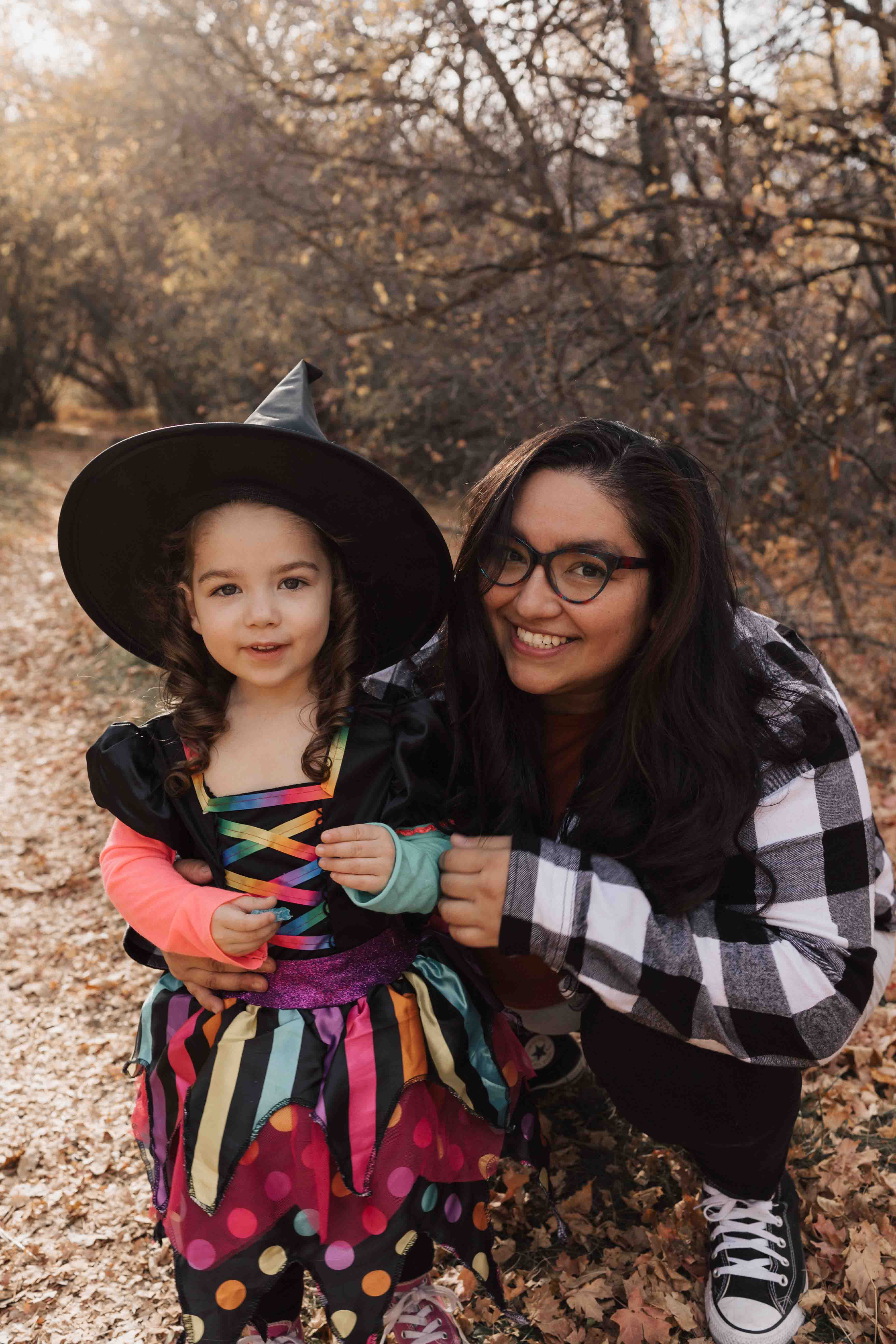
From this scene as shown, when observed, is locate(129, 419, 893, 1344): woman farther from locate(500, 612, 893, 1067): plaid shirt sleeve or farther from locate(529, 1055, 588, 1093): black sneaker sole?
locate(529, 1055, 588, 1093): black sneaker sole

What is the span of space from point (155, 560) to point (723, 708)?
111 centimetres

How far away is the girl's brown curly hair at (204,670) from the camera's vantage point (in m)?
1.73

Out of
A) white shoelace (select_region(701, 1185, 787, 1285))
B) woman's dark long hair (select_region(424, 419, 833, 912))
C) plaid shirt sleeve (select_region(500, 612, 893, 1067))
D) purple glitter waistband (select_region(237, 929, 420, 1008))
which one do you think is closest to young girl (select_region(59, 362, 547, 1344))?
purple glitter waistband (select_region(237, 929, 420, 1008))

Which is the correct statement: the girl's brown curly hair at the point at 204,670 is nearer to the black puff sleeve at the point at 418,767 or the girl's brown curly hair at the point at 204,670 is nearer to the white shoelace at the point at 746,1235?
the black puff sleeve at the point at 418,767

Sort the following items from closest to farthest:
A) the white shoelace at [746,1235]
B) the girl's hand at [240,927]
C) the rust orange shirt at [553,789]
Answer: the girl's hand at [240,927], the white shoelace at [746,1235], the rust orange shirt at [553,789]

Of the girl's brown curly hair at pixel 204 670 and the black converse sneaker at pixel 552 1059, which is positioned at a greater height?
the girl's brown curly hair at pixel 204 670

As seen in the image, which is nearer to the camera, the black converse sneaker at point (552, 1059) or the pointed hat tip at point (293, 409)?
the pointed hat tip at point (293, 409)

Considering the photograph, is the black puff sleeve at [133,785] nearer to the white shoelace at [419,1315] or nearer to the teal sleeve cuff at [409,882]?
the teal sleeve cuff at [409,882]

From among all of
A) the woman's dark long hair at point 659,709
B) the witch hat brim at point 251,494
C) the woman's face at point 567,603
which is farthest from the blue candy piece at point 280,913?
the woman's face at point 567,603

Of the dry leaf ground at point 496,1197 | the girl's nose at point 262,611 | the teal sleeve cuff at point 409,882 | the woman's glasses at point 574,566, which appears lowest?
the dry leaf ground at point 496,1197

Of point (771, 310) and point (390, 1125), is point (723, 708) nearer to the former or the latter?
point (390, 1125)

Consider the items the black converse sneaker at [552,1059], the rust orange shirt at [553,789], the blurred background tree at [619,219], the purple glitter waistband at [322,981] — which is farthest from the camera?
the blurred background tree at [619,219]

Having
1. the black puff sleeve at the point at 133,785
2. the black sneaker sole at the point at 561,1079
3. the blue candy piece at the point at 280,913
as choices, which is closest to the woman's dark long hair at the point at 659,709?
the blue candy piece at the point at 280,913

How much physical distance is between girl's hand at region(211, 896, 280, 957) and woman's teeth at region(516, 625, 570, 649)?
68cm
